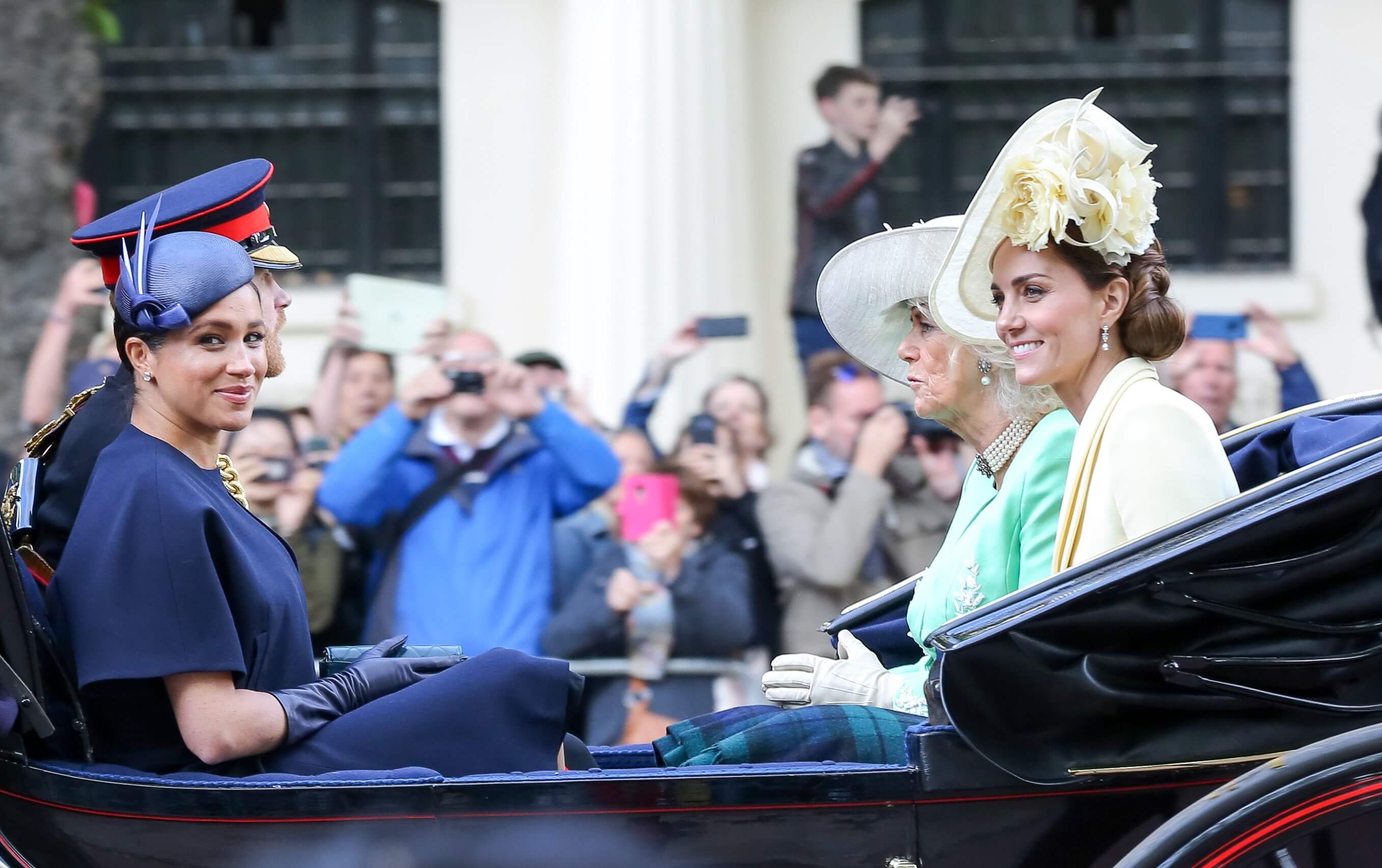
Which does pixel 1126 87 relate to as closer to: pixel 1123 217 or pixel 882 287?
pixel 882 287

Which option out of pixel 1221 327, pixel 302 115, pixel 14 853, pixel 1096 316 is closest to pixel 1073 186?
pixel 1096 316

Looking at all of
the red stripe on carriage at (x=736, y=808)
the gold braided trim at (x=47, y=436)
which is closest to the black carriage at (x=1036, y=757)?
the red stripe on carriage at (x=736, y=808)

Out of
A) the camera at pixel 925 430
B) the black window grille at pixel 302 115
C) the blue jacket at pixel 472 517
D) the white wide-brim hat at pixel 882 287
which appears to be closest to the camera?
the white wide-brim hat at pixel 882 287

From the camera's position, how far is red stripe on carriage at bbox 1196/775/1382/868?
200 centimetres

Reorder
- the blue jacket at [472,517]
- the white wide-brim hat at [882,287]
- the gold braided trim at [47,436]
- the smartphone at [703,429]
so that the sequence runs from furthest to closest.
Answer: the smartphone at [703,429]
the blue jacket at [472,517]
the white wide-brim hat at [882,287]
the gold braided trim at [47,436]

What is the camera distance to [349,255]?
784 centimetres

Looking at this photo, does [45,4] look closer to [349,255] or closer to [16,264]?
[16,264]

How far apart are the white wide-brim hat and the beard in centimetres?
98

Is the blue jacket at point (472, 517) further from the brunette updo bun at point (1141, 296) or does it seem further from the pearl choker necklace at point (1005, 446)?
the brunette updo bun at point (1141, 296)

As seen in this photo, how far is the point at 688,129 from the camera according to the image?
6871 millimetres

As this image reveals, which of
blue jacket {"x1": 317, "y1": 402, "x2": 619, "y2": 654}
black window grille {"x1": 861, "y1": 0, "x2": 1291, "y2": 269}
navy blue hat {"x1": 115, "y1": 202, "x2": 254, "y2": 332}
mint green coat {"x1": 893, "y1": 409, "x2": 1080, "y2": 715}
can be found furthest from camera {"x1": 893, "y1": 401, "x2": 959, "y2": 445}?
black window grille {"x1": 861, "y1": 0, "x2": 1291, "y2": 269}

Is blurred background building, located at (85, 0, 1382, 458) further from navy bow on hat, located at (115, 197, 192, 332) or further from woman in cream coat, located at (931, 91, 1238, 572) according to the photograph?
navy bow on hat, located at (115, 197, 192, 332)

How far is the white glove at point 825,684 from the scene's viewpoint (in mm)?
Result: 2670

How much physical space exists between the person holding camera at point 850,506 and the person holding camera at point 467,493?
0.56 meters
